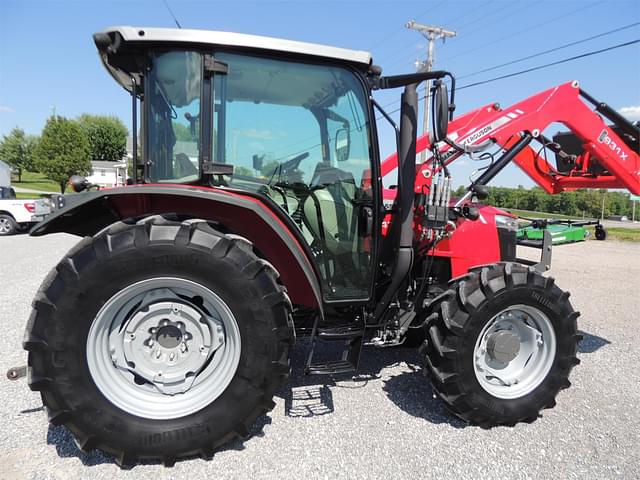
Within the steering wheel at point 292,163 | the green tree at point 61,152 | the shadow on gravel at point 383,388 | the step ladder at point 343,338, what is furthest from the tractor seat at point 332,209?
the green tree at point 61,152

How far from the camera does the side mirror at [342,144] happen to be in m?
2.71

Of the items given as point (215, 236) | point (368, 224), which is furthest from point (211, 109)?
point (368, 224)

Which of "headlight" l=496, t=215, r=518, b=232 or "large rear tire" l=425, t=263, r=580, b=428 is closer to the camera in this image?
"large rear tire" l=425, t=263, r=580, b=428

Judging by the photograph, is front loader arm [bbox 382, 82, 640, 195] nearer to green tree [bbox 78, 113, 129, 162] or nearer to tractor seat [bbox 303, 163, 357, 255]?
tractor seat [bbox 303, 163, 357, 255]

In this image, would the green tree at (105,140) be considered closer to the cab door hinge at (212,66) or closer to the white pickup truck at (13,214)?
the white pickup truck at (13,214)

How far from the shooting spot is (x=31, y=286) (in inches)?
235

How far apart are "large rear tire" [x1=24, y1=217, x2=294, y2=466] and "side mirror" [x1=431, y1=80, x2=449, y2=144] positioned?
1342 mm

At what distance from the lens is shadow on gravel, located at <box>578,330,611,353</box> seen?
13.3 ft

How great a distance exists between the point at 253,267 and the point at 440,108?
1459mm

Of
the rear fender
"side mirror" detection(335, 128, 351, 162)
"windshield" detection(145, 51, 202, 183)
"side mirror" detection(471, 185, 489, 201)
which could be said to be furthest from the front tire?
"side mirror" detection(471, 185, 489, 201)

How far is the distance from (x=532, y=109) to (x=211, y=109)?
2537 millimetres

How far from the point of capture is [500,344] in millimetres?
2691

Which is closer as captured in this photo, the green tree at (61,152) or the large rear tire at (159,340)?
the large rear tire at (159,340)

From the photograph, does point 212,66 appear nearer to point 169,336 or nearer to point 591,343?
point 169,336
